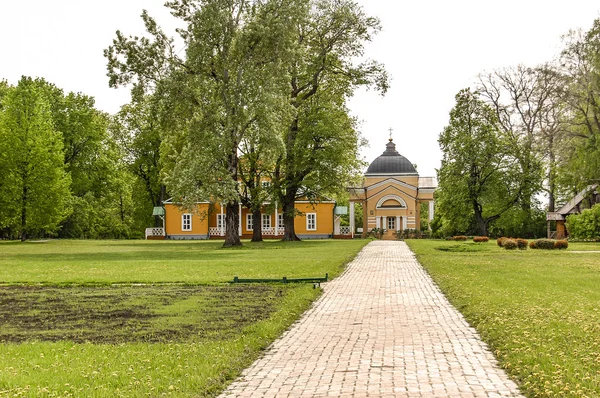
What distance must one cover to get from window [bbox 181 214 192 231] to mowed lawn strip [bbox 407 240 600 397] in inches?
1872

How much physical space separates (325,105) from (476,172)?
16630 millimetres

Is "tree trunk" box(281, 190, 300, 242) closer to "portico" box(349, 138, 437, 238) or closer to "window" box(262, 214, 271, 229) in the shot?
"window" box(262, 214, 271, 229)

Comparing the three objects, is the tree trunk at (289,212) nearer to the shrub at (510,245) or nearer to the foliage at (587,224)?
the shrub at (510,245)

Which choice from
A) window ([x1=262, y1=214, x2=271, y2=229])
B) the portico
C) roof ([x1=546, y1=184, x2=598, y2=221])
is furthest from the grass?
the portico

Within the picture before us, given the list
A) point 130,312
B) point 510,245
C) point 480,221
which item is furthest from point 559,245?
point 130,312

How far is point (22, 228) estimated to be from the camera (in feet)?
163

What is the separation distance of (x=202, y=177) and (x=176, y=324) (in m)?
25.4

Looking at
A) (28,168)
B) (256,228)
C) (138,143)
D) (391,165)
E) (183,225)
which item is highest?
(138,143)

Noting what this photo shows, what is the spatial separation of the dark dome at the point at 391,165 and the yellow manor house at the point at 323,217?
173 inches

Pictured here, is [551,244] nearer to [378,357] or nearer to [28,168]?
[378,357]

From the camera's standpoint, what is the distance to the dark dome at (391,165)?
78.6 meters

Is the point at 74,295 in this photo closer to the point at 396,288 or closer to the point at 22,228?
the point at 396,288

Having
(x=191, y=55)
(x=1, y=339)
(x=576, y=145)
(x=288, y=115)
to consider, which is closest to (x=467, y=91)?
(x=576, y=145)

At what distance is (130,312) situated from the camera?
11852 millimetres
